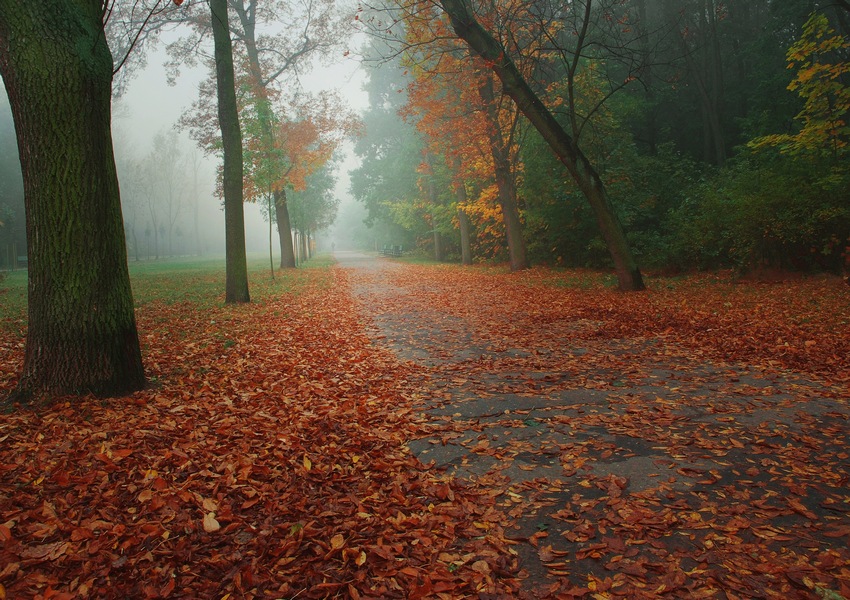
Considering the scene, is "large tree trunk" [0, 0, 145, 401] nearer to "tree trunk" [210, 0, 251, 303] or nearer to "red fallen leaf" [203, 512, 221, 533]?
"red fallen leaf" [203, 512, 221, 533]

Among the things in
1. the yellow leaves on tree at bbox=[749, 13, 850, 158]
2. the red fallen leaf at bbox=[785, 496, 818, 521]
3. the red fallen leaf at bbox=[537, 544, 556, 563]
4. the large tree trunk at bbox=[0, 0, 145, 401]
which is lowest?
the red fallen leaf at bbox=[537, 544, 556, 563]

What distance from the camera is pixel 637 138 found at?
77.0ft

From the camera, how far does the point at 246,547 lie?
2398 mm

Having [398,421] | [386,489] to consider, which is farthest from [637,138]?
[386,489]

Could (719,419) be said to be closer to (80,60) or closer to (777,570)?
(777,570)

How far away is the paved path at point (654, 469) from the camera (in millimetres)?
2125

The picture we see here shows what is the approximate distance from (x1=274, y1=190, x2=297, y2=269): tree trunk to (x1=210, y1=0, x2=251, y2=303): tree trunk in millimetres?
10470

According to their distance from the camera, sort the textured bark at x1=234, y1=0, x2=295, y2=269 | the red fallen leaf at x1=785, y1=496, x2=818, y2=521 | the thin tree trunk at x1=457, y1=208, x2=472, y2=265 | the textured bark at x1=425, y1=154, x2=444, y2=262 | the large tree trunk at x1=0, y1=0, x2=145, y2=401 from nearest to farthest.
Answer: the red fallen leaf at x1=785, y1=496, x2=818, y2=521
the large tree trunk at x1=0, y1=0, x2=145, y2=401
the textured bark at x1=234, y1=0, x2=295, y2=269
the thin tree trunk at x1=457, y1=208, x2=472, y2=265
the textured bark at x1=425, y1=154, x2=444, y2=262

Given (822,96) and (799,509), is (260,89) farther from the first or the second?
(799,509)

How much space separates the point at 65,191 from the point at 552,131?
9412mm

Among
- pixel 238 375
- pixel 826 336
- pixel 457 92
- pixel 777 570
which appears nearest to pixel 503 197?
pixel 457 92

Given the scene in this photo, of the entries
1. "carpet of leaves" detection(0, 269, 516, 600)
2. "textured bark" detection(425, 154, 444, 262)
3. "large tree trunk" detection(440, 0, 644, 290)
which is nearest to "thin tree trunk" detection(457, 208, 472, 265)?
"textured bark" detection(425, 154, 444, 262)

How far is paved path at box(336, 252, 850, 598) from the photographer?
2125 mm

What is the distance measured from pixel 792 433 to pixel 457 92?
1661cm
